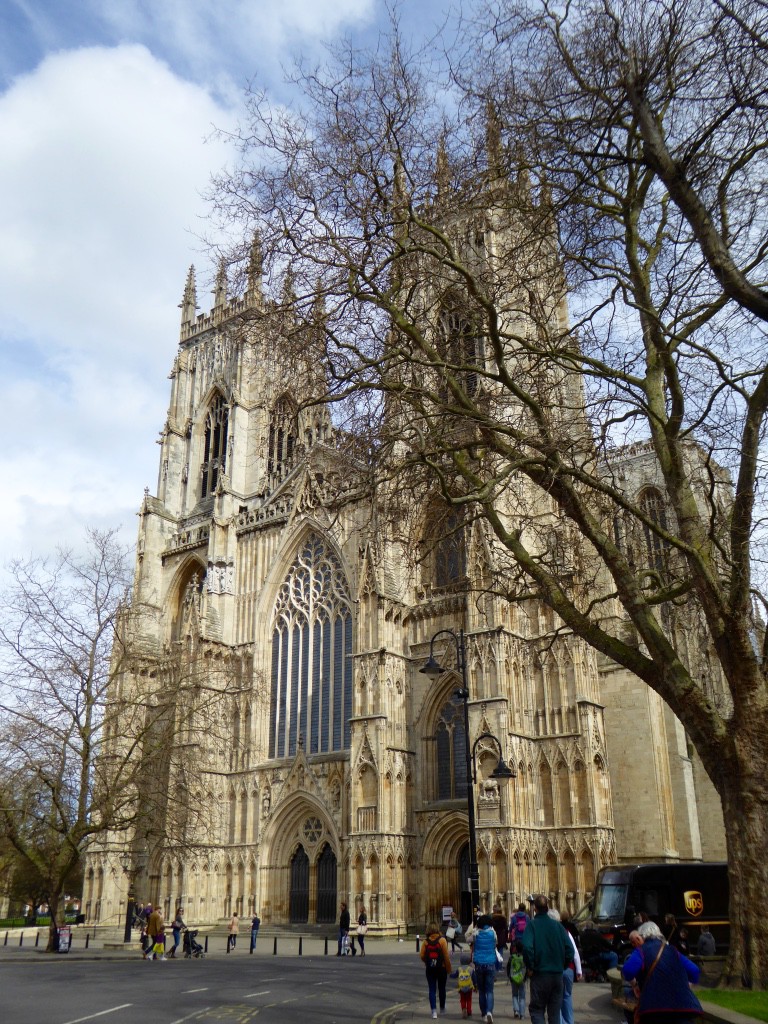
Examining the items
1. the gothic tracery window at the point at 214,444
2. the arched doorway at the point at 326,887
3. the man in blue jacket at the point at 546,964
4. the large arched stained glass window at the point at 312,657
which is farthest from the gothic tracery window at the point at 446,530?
the gothic tracery window at the point at 214,444

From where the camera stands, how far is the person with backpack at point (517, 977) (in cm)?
1116

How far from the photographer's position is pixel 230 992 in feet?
45.3

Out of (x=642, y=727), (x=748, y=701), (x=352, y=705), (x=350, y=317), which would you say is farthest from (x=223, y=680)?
(x=748, y=701)

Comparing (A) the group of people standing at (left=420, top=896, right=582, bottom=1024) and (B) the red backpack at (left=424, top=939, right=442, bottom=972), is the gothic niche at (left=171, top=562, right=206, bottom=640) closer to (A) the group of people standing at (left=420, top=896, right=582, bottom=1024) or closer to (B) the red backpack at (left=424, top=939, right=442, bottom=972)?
(A) the group of people standing at (left=420, top=896, right=582, bottom=1024)

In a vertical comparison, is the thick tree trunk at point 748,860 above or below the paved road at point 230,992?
above

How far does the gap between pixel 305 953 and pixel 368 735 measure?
20.8ft

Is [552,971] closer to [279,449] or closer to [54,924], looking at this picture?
[54,924]

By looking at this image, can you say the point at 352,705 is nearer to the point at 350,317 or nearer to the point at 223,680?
the point at 223,680

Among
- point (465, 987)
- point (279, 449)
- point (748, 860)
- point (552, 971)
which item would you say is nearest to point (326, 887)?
point (279, 449)

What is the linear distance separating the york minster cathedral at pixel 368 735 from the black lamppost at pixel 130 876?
77 cm

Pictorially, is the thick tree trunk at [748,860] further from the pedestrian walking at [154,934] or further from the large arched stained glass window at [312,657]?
the large arched stained glass window at [312,657]

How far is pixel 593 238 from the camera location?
11953 millimetres

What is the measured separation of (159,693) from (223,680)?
8.15 metres

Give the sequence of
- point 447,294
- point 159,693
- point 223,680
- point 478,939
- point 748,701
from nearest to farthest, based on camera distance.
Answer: point 748,701
point 478,939
point 447,294
point 159,693
point 223,680
